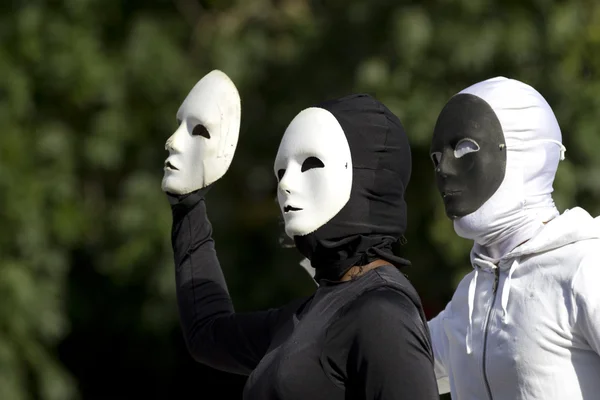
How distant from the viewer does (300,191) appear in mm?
2443

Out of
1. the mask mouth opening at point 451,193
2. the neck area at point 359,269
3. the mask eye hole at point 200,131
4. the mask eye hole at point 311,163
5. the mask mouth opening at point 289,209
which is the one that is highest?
the mask eye hole at point 200,131

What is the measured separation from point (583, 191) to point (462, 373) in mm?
3293

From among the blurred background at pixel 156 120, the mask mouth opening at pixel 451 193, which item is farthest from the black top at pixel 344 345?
the blurred background at pixel 156 120

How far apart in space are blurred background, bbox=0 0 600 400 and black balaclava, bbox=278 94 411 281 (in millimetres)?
3455

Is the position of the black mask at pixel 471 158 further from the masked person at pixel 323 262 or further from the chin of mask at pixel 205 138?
the chin of mask at pixel 205 138

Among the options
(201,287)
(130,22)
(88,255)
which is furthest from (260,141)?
(201,287)

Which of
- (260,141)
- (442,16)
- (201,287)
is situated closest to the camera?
(201,287)

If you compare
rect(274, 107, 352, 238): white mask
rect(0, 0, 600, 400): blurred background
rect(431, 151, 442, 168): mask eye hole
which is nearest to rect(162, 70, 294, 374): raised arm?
rect(274, 107, 352, 238): white mask

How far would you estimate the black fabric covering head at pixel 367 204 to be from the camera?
239 centimetres

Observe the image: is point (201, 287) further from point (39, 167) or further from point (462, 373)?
point (39, 167)

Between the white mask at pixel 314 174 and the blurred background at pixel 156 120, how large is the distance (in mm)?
3439

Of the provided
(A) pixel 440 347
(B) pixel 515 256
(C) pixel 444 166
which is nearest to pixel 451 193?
(C) pixel 444 166

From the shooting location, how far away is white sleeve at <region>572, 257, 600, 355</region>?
7.72ft

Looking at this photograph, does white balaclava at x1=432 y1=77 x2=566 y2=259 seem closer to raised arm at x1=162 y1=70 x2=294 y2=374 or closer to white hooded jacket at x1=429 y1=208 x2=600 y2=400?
white hooded jacket at x1=429 y1=208 x2=600 y2=400
